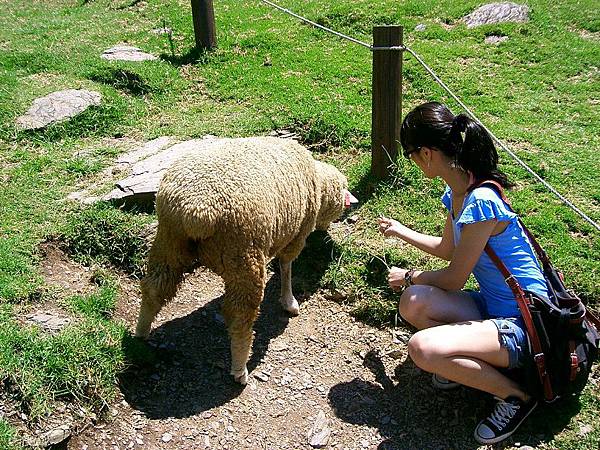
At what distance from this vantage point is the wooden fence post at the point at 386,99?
5.56 metres

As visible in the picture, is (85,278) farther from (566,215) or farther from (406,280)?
(566,215)

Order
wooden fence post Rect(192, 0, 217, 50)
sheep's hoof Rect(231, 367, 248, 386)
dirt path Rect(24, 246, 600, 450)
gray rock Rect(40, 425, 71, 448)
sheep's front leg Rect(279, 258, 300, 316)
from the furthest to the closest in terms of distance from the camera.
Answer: wooden fence post Rect(192, 0, 217, 50)
sheep's front leg Rect(279, 258, 300, 316)
sheep's hoof Rect(231, 367, 248, 386)
dirt path Rect(24, 246, 600, 450)
gray rock Rect(40, 425, 71, 448)

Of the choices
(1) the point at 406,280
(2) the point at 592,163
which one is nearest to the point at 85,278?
(1) the point at 406,280

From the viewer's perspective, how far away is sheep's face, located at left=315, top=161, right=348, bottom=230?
17.0 feet

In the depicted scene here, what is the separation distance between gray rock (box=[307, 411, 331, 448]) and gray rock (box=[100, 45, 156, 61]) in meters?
6.94

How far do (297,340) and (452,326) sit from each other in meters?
1.49

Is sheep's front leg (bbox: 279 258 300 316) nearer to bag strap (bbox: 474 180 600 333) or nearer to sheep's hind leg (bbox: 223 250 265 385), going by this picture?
sheep's hind leg (bbox: 223 250 265 385)

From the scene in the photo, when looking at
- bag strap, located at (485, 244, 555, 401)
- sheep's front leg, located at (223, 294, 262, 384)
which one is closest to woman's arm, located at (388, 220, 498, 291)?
bag strap, located at (485, 244, 555, 401)

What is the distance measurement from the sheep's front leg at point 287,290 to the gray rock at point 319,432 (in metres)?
Answer: 1.11

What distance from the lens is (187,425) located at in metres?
4.00

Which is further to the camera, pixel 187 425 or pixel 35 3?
pixel 35 3

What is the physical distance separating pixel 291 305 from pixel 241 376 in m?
0.94

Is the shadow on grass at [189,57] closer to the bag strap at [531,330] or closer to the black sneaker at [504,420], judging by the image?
the bag strap at [531,330]

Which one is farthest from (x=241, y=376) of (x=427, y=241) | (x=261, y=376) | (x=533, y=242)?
(x=533, y=242)
